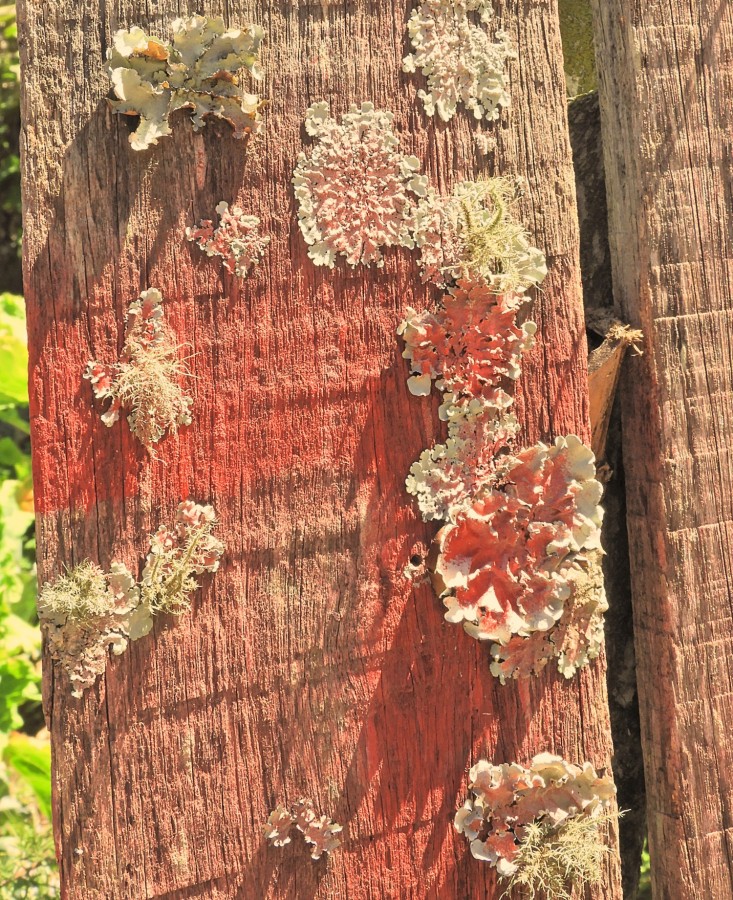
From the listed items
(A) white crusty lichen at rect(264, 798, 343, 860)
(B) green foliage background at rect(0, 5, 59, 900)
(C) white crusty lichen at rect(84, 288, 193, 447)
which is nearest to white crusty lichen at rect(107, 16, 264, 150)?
(C) white crusty lichen at rect(84, 288, 193, 447)

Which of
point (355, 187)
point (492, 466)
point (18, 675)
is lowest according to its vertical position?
point (18, 675)

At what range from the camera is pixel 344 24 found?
1.61 m

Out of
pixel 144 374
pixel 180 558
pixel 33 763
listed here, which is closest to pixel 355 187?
pixel 144 374

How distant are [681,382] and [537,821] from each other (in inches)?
41.5

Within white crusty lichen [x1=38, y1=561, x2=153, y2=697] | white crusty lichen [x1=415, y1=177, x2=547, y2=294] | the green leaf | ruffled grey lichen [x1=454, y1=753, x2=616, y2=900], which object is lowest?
the green leaf

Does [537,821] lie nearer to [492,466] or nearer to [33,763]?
[492,466]

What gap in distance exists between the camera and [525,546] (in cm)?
174

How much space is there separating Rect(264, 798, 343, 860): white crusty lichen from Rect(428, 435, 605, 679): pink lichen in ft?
1.63

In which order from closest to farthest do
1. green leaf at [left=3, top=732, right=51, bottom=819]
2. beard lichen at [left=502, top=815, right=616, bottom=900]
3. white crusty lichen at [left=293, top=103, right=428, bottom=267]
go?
white crusty lichen at [left=293, top=103, right=428, bottom=267] < beard lichen at [left=502, top=815, right=616, bottom=900] < green leaf at [left=3, top=732, right=51, bottom=819]

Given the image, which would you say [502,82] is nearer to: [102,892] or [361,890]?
[361,890]

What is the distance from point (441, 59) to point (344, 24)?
214 mm

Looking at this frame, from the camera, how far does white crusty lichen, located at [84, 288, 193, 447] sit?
1.57 meters

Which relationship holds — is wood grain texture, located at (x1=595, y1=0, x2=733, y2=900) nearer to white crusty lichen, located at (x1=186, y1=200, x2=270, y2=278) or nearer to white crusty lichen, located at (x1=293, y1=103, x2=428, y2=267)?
white crusty lichen, located at (x1=293, y1=103, x2=428, y2=267)

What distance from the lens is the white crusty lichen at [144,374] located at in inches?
61.9
